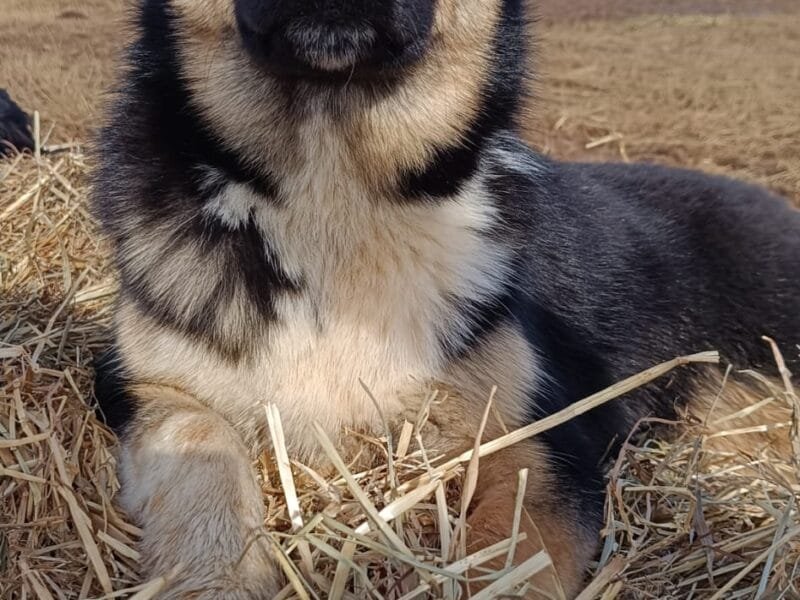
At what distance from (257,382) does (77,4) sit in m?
3.76

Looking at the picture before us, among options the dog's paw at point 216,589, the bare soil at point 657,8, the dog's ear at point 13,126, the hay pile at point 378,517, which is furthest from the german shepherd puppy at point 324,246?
the bare soil at point 657,8

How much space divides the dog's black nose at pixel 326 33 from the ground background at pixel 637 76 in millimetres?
851

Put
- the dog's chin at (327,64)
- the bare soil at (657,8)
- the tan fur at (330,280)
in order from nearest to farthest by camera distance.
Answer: the dog's chin at (327,64)
the tan fur at (330,280)
the bare soil at (657,8)

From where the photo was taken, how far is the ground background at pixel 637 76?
5.25 meters

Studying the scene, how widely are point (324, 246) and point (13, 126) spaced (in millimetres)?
3634

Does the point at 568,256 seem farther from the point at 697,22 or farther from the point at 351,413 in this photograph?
the point at 697,22

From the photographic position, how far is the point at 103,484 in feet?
8.19

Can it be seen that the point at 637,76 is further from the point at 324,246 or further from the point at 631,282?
the point at 324,246

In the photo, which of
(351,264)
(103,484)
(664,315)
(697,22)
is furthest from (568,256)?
(697,22)

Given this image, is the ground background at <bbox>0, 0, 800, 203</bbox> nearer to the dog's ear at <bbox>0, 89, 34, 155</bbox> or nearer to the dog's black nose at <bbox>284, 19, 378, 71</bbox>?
the dog's ear at <bbox>0, 89, 34, 155</bbox>

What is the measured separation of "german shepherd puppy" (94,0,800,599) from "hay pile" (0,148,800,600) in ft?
0.37

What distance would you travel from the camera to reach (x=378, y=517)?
2.15 m

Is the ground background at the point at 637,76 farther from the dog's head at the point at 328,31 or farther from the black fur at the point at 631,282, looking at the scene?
the dog's head at the point at 328,31

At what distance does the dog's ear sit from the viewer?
5.31 meters
